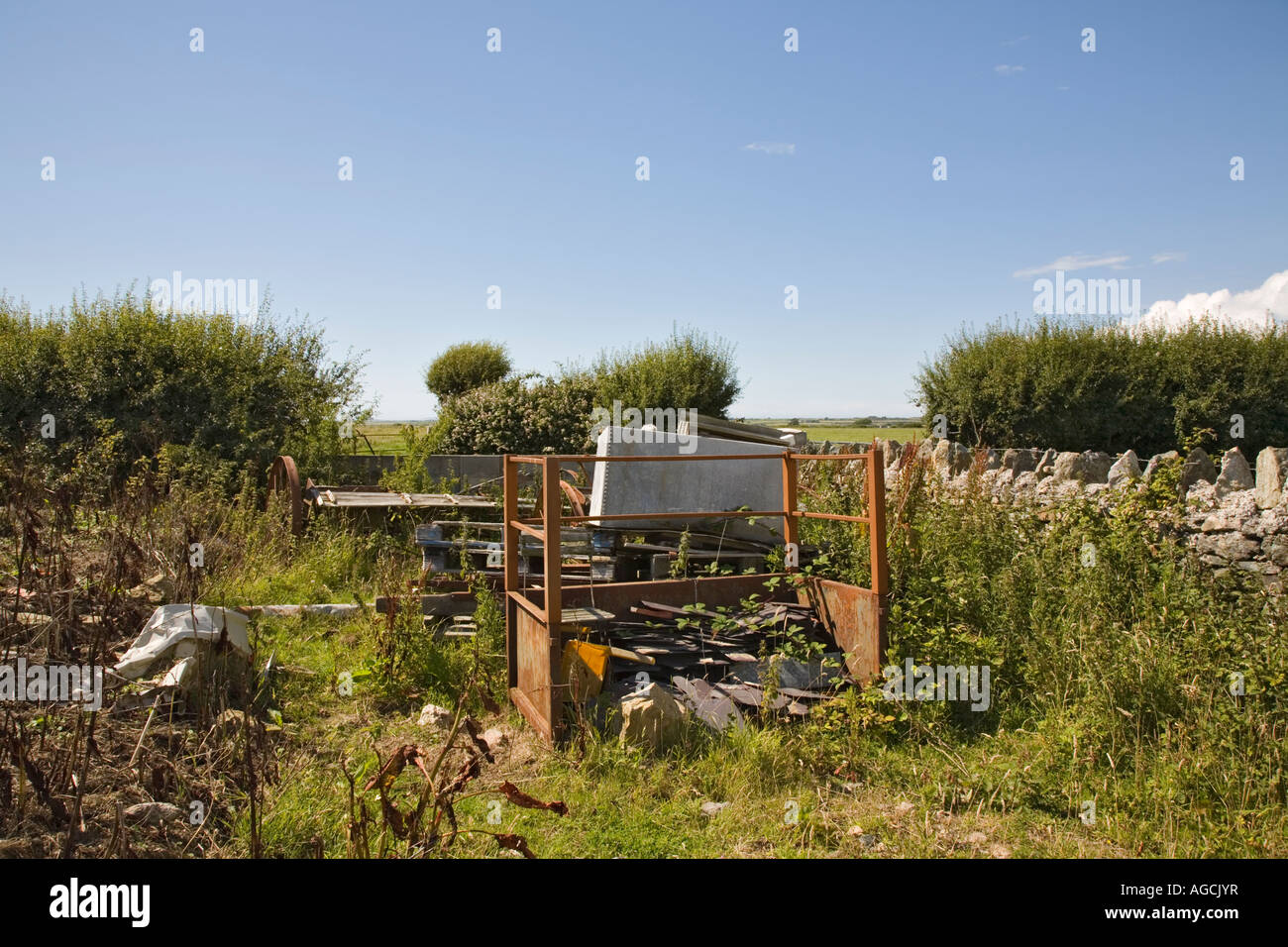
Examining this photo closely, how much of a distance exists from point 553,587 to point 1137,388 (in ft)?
53.0

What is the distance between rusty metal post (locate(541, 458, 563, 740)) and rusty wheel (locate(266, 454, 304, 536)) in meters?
5.34

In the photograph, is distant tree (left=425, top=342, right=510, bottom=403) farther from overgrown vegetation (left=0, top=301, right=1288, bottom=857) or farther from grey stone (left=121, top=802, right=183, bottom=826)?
grey stone (left=121, top=802, right=183, bottom=826)

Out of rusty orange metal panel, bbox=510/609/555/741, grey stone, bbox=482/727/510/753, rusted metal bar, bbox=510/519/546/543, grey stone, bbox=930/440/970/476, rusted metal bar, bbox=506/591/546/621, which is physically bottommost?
grey stone, bbox=482/727/510/753

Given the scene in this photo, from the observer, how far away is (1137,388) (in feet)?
56.2

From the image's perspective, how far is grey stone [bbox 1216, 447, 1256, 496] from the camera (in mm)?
7105

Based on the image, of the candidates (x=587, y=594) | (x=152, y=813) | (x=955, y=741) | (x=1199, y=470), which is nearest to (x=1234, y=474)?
(x=1199, y=470)

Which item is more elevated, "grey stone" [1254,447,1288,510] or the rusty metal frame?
"grey stone" [1254,447,1288,510]

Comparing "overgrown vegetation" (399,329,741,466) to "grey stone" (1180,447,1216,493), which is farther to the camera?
"overgrown vegetation" (399,329,741,466)

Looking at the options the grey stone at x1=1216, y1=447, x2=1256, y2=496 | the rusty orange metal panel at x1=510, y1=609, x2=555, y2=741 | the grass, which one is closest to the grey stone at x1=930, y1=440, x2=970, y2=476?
the grey stone at x1=1216, y1=447, x2=1256, y2=496

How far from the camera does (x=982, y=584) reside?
21.5 feet
